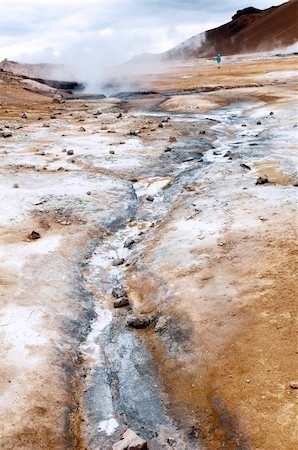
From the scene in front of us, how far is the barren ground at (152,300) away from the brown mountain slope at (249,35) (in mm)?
92184

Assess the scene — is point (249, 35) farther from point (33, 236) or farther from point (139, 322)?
point (139, 322)

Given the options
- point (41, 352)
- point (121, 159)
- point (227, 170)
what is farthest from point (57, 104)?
point (41, 352)

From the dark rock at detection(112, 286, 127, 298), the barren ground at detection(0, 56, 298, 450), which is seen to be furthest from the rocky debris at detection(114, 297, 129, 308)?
the dark rock at detection(112, 286, 127, 298)

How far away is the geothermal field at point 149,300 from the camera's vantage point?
6617mm

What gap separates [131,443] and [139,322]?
3.05 meters

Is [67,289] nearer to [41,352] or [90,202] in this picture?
[41,352]

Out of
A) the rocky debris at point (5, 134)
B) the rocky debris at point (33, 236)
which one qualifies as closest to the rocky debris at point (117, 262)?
the rocky debris at point (33, 236)

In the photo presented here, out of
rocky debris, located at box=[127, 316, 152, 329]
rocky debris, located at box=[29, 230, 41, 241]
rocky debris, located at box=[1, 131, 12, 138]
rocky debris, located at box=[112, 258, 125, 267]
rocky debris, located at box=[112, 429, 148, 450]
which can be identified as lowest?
rocky debris, located at box=[112, 258, 125, 267]

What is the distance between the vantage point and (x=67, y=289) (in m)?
10.2

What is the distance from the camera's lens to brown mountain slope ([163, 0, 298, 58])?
351 feet

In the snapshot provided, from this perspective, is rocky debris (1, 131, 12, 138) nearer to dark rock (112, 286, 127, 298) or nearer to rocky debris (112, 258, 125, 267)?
rocky debris (112, 258, 125, 267)

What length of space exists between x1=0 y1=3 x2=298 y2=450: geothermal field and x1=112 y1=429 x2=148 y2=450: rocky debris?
3 centimetres

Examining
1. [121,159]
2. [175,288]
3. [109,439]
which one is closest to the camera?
[109,439]

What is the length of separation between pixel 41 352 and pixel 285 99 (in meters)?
27.4
